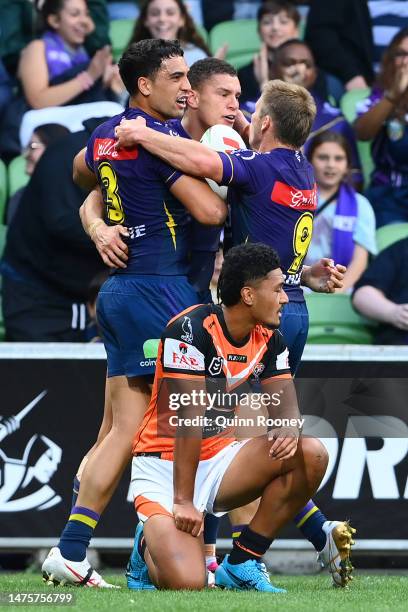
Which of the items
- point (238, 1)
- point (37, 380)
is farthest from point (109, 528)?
point (238, 1)

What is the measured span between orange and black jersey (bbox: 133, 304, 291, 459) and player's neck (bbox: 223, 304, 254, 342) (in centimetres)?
2

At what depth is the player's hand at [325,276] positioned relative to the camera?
19.1 ft

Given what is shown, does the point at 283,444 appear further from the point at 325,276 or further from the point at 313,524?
Result: the point at 325,276

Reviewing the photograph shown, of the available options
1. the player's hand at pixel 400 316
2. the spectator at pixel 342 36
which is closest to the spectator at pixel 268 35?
the spectator at pixel 342 36

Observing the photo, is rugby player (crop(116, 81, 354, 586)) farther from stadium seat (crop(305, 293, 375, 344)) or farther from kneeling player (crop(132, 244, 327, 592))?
stadium seat (crop(305, 293, 375, 344))

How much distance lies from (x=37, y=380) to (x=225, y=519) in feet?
4.28

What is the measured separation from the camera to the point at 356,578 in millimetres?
6387

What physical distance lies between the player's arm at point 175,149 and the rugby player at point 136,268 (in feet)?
0.32

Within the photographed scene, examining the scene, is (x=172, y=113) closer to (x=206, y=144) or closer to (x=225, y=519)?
(x=206, y=144)

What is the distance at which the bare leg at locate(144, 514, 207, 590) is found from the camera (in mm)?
5309

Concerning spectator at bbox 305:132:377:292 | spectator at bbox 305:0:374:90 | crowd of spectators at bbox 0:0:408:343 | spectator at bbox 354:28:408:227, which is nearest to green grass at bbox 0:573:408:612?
crowd of spectators at bbox 0:0:408:343

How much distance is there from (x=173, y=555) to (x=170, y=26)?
221 inches

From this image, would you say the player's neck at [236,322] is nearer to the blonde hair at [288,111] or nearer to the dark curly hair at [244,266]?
the dark curly hair at [244,266]

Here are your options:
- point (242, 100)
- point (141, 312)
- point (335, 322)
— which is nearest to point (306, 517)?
point (141, 312)
